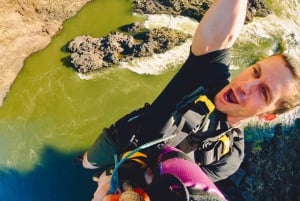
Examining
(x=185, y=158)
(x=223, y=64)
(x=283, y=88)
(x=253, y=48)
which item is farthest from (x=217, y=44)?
(x=253, y=48)

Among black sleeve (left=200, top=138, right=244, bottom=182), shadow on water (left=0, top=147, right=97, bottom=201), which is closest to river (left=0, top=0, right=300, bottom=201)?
shadow on water (left=0, top=147, right=97, bottom=201)

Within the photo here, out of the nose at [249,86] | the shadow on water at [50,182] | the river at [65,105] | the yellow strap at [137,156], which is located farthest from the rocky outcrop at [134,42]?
the yellow strap at [137,156]

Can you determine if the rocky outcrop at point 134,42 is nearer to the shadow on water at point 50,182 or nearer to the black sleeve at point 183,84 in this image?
the shadow on water at point 50,182

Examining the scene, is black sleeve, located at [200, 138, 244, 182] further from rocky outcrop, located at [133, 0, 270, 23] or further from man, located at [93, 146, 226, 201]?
rocky outcrop, located at [133, 0, 270, 23]

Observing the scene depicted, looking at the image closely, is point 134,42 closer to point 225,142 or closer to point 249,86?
point 225,142

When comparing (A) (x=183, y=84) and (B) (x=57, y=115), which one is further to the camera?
(B) (x=57, y=115)

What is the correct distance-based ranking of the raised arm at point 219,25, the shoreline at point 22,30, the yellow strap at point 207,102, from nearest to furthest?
the raised arm at point 219,25
the yellow strap at point 207,102
the shoreline at point 22,30

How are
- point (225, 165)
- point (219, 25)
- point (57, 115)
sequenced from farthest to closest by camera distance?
point (57, 115), point (225, 165), point (219, 25)

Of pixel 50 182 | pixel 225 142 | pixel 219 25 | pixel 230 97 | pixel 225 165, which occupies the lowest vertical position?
pixel 50 182

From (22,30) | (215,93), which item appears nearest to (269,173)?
(22,30)
